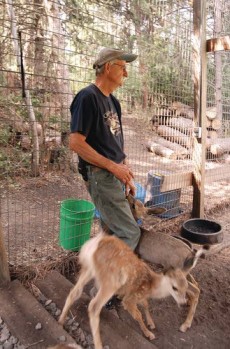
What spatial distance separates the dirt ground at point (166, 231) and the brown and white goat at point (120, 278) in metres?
0.35

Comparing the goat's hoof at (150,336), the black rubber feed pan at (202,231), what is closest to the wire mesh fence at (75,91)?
the black rubber feed pan at (202,231)

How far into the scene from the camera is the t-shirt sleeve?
8.36 feet

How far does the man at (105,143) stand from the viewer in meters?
2.59

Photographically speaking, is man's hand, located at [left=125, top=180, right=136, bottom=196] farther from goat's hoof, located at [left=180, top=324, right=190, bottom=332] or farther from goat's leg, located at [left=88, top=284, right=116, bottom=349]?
goat's hoof, located at [left=180, top=324, right=190, bottom=332]

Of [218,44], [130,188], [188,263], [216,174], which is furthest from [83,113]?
[216,174]

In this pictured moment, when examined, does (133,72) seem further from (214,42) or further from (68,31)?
(68,31)

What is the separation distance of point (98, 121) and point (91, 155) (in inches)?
12.5

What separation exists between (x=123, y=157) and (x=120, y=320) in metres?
1.41

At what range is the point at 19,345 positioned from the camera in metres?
2.28

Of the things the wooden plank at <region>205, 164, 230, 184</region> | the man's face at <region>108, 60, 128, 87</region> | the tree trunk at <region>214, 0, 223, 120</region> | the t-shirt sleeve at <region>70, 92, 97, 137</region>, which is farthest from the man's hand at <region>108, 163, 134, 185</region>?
the tree trunk at <region>214, 0, 223, 120</region>

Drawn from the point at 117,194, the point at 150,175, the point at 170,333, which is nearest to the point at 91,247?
the point at 117,194

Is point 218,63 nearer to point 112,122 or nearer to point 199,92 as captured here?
point 199,92

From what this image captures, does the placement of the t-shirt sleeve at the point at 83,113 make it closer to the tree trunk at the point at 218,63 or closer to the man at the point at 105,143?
the man at the point at 105,143

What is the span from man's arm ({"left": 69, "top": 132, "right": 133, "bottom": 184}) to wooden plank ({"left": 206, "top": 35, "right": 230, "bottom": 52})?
2.60m
